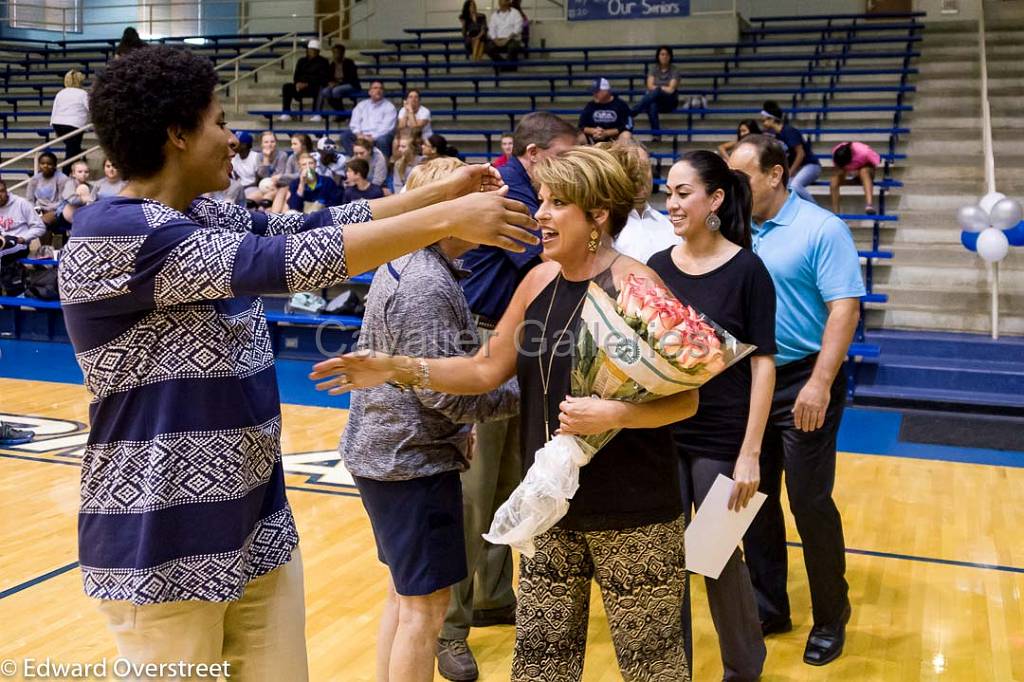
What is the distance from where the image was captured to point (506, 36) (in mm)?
15000

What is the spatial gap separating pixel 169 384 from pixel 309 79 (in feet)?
45.3

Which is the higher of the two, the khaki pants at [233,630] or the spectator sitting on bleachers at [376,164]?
the spectator sitting on bleachers at [376,164]

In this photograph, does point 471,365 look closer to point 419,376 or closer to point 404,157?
point 419,376

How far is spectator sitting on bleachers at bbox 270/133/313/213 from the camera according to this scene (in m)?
11.4

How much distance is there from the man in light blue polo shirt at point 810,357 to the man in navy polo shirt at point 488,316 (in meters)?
0.74

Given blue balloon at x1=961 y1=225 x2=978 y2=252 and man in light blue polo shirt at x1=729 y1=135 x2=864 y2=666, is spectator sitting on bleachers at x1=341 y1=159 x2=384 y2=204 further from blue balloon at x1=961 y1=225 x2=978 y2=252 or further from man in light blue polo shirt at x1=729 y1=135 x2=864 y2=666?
man in light blue polo shirt at x1=729 y1=135 x2=864 y2=666

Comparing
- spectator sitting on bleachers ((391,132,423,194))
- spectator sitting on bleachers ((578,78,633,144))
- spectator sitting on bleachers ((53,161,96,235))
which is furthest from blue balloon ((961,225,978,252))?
spectator sitting on bleachers ((53,161,96,235))

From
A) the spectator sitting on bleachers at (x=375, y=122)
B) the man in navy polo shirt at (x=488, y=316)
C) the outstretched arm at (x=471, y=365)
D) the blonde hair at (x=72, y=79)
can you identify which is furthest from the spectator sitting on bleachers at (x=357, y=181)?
the outstretched arm at (x=471, y=365)

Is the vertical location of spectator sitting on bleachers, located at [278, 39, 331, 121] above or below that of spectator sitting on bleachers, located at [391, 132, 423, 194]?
above

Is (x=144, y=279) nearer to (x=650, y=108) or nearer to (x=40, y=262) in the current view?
(x=40, y=262)

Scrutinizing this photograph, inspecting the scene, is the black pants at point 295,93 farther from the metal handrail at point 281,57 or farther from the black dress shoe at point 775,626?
the black dress shoe at point 775,626

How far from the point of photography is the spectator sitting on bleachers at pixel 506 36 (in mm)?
14938

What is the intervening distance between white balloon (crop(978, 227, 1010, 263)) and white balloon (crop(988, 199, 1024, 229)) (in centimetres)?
8

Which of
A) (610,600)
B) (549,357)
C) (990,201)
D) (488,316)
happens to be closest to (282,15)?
(990,201)
